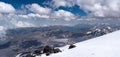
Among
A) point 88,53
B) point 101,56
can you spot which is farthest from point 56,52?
point 101,56

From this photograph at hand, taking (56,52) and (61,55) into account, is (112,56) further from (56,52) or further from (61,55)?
(56,52)

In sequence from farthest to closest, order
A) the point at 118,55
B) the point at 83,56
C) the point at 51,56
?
the point at 51,56
the point at 83,56
the point at 118,55

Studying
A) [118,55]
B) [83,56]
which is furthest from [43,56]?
[118,55]

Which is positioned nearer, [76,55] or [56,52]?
[76,55]

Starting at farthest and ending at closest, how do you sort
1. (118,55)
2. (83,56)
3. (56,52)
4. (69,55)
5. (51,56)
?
1. (56,52)
2. (51,56)
3. (69,55)
4. (83,56)
5. (118,55)

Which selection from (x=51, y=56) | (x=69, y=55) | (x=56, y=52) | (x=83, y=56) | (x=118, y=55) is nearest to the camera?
(x=118, y=55)

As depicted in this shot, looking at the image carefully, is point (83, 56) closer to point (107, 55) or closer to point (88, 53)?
point (88, 53)

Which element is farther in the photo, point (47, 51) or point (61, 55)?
point (47, 51)

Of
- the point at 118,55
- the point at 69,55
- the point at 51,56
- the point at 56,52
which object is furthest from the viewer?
the point at 56,52

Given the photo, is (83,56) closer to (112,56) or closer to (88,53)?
(88,53)
